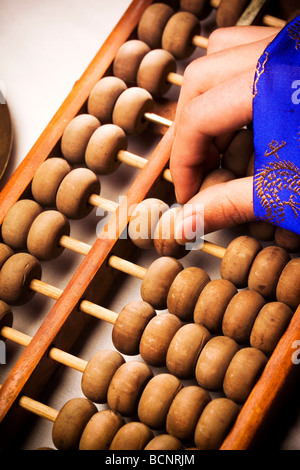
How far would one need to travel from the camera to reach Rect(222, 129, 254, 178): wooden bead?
3.43 feet

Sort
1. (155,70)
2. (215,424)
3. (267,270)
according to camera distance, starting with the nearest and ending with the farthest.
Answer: (215,424)
(267,270)
(155,70)

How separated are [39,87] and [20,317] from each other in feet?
1.59

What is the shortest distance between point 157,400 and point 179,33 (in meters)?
0.67

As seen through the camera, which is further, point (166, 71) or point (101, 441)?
point (166, 71)

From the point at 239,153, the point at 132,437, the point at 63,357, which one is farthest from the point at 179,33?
the point at 132,437

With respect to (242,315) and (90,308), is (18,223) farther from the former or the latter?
(242,315)

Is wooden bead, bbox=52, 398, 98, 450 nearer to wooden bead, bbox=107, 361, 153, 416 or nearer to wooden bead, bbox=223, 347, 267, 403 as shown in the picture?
wooden bead, bbox=107, 361, 153, 416

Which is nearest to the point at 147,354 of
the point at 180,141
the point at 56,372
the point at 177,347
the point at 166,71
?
the point at 177,347

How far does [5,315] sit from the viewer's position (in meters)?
1.02

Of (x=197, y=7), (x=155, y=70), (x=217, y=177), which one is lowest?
(x=217, y=177)

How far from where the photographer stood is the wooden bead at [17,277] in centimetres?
102

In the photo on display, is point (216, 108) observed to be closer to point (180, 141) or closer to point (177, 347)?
point (180, 141)

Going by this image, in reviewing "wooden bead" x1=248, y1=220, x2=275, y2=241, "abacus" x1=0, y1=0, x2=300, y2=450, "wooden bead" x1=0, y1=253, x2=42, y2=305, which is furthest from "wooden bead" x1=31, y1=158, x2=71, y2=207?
"wooden bead" x1=248, y1=220, x2=275, y2=241

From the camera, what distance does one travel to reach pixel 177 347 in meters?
0.92
